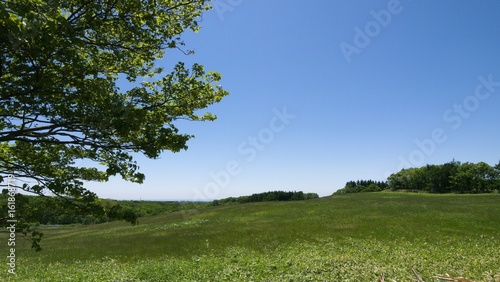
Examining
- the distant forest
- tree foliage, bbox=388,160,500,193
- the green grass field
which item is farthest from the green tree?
tree foliage, bbox=388,160,500,193

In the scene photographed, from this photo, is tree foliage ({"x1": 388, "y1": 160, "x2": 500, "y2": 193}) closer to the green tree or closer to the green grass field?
the green grass field

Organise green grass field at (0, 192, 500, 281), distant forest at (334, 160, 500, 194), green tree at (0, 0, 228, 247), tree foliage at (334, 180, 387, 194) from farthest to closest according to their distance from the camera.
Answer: tree foliage at (334, 180, 387, 194) < distant forest at (334, 160, 500, 194) < green grass field at (0, 192, 500, 281) < green tree at (0, 0, 228, 247)

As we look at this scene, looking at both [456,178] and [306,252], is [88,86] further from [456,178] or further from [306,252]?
[456,178]

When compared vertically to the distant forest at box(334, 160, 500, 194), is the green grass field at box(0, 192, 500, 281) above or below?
below

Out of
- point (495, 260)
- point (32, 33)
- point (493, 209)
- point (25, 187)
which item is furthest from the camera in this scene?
point (493, 209)

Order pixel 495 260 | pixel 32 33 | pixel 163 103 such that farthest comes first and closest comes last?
pixel 495 260 < pixel 163 103 < pixel 32 33

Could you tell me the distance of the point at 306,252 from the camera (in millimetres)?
21094

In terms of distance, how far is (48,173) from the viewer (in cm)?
738

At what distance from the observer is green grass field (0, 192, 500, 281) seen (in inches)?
570

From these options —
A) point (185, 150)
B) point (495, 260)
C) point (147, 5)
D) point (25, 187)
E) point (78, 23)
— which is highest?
point (147, 5)

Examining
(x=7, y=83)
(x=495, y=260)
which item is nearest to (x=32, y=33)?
(x=7, y=83)

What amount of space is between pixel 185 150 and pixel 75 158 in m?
3.57

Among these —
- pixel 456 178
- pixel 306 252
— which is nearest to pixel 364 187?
pixel 456 178

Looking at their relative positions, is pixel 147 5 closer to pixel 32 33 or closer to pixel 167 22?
pixel 167 22
